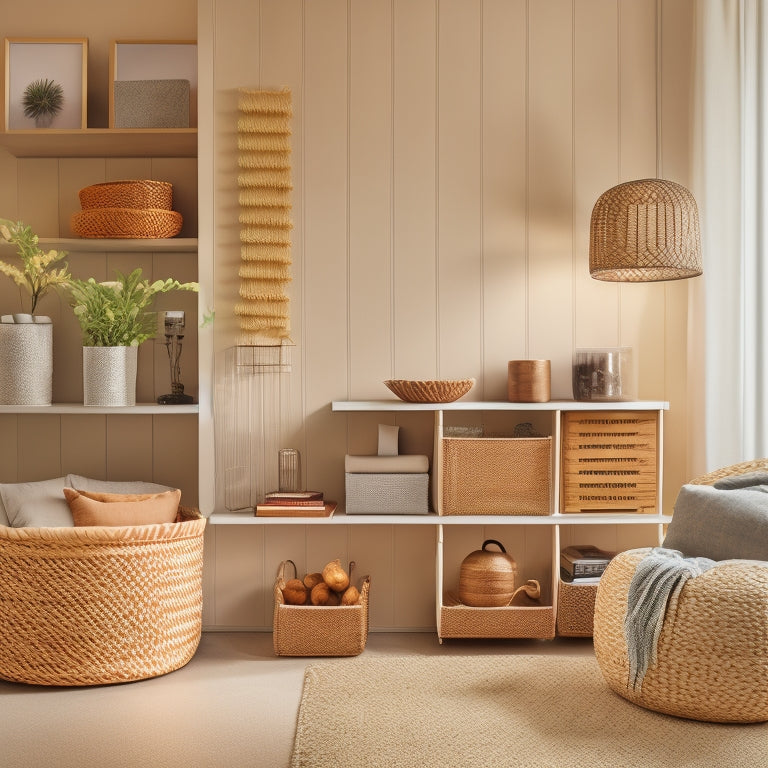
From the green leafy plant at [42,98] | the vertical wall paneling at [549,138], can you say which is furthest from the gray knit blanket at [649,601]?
the green leafy plant at [42,98]

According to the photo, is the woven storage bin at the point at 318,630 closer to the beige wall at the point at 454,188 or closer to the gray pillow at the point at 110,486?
the beige wall at the point at 454,188

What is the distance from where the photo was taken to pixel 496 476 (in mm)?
2973

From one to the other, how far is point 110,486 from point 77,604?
1.89ft

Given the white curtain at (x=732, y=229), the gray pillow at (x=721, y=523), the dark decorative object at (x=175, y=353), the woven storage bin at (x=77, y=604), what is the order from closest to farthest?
1. the gray pillow at (x=721, y=523)
2. the woven storage bin at (x=77, y=604)
3. the white curtain at (x=732, y=229)
4. the dark decorative object at (x=175, y=353)

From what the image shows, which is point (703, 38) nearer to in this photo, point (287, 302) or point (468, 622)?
point (287, 302)

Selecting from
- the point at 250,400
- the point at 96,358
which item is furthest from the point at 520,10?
the point at 96,358

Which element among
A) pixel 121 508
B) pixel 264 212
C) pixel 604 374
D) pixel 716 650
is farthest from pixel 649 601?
pixel 264 212

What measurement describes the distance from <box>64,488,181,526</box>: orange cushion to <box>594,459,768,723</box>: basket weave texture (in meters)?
1.52

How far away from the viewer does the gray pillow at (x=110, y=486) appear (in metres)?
3.03

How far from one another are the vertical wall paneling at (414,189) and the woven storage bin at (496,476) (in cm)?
40

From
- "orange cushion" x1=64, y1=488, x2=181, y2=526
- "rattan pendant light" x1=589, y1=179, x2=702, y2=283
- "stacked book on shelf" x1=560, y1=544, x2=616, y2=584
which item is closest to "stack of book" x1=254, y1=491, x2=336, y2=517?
"orange cushion" x1=64, y1=488, x2=181, y2=526

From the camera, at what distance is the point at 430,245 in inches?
126

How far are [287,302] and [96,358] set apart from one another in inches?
28.0

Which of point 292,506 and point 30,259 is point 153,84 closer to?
point 30,259
